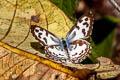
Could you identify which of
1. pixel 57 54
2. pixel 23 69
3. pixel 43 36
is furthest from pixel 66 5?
pixel 23 69

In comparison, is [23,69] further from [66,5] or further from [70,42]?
[66,5]

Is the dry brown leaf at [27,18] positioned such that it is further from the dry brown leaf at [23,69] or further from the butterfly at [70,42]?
the dry brown leaf at [23,69]

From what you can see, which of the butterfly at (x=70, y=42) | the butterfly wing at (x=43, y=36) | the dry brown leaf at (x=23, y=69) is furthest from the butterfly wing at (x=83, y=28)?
the dry brown leaf at (x=23, y=69)

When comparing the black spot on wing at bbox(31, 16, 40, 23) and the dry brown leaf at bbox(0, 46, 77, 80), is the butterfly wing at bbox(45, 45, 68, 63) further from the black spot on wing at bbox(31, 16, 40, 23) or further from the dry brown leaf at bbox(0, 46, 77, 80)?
the black spot on wing at bbox(31, 16, 40, 23)

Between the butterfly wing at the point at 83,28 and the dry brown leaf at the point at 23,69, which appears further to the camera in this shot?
the butterfly wing at the point at 83,28

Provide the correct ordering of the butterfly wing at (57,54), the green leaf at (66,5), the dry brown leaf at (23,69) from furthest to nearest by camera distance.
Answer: the green leaf at (66,5) < the butterfly wing at (57,54) < the dry brown leaf at (23,69)

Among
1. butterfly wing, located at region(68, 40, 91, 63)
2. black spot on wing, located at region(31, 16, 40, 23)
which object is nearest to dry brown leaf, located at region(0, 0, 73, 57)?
black spot on wing, located at region(31, 16, 40, 23)

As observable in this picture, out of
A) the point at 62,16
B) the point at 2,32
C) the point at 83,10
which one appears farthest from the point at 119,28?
the point at 2,32
